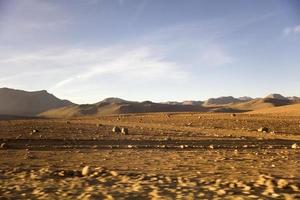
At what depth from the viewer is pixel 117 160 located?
626 inches

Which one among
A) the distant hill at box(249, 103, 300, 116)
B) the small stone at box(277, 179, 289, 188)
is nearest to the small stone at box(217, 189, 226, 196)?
the small stone at box(277, 179, 289, 188)

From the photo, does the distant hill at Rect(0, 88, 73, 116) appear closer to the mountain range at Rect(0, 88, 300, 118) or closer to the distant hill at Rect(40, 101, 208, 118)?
the mountain range at Rect(0, 88, 300, 118)

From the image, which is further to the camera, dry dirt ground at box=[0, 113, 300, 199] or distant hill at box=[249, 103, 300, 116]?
distant hill at box=[249, 103, 300, 116]

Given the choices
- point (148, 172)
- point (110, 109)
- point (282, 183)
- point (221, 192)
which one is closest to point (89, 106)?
point (110, 109)

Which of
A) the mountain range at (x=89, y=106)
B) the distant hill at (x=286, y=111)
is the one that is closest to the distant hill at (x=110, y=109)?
the mountain range at (x=89, y=106)

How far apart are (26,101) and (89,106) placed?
50.4m

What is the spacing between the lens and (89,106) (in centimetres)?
12175

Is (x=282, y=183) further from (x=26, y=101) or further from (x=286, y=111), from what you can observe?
(x=26, y=101)

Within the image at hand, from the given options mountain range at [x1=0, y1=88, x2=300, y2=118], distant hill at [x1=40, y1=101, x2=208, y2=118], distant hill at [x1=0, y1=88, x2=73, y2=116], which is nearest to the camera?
distant hill at [x1=40, y1=101, x2=208, y2=118]

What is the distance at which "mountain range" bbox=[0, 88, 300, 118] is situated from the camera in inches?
4449

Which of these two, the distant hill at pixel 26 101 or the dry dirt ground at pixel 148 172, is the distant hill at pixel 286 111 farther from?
the distant hill at pixel 26 101

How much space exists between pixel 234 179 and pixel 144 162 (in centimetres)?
438

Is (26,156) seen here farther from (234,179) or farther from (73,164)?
(234,179)

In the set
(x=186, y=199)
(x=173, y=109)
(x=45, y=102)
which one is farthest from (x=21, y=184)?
(x=45, y=102)
